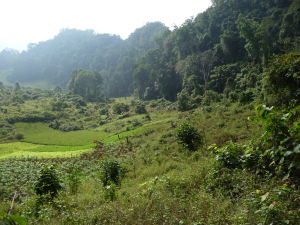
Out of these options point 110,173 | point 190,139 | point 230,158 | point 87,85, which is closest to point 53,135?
point 190,139

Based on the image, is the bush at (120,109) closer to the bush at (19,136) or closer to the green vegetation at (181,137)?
the green vegetation at (181,137)

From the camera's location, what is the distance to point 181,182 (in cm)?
683

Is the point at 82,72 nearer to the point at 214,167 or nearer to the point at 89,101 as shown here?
the point at 89,101

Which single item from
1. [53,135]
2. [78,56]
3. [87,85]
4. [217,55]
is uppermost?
[78,56]

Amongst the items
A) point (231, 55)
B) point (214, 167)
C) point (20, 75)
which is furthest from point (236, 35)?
point (20, 75)

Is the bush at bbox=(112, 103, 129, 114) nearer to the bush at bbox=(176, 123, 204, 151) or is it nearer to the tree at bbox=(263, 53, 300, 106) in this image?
the bush at bbox=(176, 123, 204, 151)

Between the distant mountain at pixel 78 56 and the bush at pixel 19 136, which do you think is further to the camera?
the distant mountain at pixel 78 56

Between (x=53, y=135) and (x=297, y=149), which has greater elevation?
(x=297, y=149)

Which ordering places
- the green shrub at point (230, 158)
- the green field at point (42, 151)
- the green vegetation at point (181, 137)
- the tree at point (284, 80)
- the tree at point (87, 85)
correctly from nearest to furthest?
the green vegetation at point (181, 137) < the green shrub at point (230, 158) < the tree at point (284, 80) < the green field at point (42, 151) < the tree at point (87, 85)

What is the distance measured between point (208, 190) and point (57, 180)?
5093 mm

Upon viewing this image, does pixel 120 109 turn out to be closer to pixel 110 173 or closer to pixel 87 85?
pixel 87 85

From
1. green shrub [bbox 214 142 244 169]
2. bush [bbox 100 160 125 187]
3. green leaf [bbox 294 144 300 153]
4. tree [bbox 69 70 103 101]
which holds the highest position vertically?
tree [bbox 69 70 103 101]

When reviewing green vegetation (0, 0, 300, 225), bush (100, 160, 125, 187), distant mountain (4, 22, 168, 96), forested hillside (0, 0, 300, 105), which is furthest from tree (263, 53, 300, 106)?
distant mountain (4, 22, 168, 96)

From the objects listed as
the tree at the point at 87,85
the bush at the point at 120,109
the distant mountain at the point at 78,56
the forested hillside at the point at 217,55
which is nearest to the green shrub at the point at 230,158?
the forested hillside at the point at 217,55
